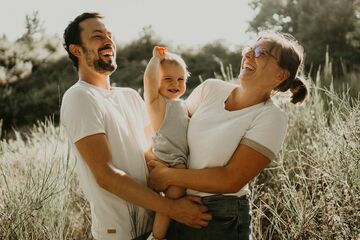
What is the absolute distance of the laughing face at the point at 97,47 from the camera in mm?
2334

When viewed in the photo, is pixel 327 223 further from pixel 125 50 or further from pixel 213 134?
pixel 125 50

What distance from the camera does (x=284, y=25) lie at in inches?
669

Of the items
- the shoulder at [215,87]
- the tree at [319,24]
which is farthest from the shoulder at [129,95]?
the tree at [319,24]

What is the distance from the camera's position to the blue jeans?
7.00ft

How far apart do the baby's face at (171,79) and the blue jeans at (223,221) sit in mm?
692

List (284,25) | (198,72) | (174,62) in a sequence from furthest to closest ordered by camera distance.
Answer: (284,25) → (198,72) → (174,62)

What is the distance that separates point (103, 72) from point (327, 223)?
66.8 inches

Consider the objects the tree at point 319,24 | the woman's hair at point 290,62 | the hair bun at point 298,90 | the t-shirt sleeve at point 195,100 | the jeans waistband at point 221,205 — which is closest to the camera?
the jeans waistband at point 221,205

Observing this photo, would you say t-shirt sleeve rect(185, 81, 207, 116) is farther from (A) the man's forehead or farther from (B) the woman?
(A) the man's forehead

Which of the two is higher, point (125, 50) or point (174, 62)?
point (174, 62)

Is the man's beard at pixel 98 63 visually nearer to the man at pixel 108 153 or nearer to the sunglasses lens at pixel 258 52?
the man at pixel 108 153

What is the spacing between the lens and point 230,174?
2.04m

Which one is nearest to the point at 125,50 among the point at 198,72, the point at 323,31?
the point at 198,72

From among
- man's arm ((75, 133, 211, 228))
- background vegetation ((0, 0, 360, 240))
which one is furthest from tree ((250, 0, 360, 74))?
man's arm ((75, 133, 211, 228))
